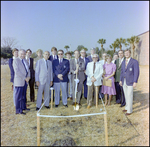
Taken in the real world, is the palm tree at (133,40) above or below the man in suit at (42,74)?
above

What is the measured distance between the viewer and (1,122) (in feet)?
12.6

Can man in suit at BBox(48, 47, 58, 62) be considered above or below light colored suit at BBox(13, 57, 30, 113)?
above

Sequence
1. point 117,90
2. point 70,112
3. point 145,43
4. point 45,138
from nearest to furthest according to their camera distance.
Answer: point 45,138, point 70,112, point 117,90, point 145,43

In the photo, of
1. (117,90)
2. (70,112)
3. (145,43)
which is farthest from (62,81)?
(145,43)

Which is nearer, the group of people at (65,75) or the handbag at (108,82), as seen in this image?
the group of people at (65,75)

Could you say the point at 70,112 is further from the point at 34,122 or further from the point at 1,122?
the point at 1,122

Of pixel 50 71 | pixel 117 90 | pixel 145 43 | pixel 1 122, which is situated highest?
pixel 145 43

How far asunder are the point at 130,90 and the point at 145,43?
27.6 m

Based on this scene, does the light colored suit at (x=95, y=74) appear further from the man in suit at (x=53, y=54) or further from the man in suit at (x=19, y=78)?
the man in suit at (x=19, y=78)

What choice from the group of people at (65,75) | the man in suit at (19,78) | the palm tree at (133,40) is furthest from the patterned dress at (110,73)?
the palm tree at (133,40)

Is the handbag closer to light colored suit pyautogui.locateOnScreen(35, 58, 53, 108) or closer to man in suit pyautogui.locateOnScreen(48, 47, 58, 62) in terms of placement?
light colored suit pyautogui.locateOnScreen(35, 58, 53, 108)

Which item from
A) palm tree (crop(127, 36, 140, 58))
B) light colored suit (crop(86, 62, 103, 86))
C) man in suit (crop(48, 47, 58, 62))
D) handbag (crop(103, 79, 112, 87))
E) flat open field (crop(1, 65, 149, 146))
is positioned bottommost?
flat open field (crop(1, 65, 149, 146))

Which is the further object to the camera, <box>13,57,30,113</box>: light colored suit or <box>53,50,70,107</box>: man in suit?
<box>53,50,70,107</box>: man in suit

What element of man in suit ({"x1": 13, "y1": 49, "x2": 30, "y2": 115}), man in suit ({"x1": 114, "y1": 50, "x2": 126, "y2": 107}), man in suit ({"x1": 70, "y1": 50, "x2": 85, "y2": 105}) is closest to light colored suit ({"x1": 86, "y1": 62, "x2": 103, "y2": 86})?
man in suit ({"x1": 70, "y1": 50, "x2": 85, "y2": 105})
